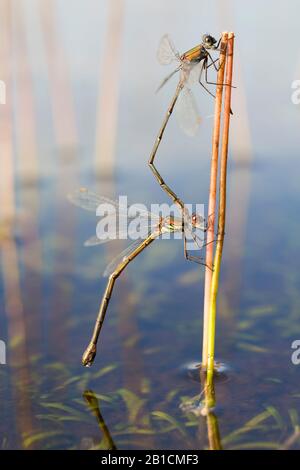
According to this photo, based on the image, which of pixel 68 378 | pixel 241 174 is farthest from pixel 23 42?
pixel 68 378

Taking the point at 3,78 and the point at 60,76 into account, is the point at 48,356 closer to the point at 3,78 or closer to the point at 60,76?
the point at 3,78

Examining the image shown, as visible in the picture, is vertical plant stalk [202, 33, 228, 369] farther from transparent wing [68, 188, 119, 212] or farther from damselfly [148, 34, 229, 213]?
transparent wing [68, 188, 119, 212]

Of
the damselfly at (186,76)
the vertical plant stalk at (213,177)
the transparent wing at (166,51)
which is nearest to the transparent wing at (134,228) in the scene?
the damselfly at (186,76)

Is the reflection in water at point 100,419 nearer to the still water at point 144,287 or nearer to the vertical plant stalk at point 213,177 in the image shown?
the still water at point 144,287

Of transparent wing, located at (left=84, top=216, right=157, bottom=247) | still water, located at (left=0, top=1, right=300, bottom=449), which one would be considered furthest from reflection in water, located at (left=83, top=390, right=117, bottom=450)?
transparent wing, located at (left=84, top=216, right=157, bottom=247)

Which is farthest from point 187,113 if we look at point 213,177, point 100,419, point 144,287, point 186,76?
point 144,287
